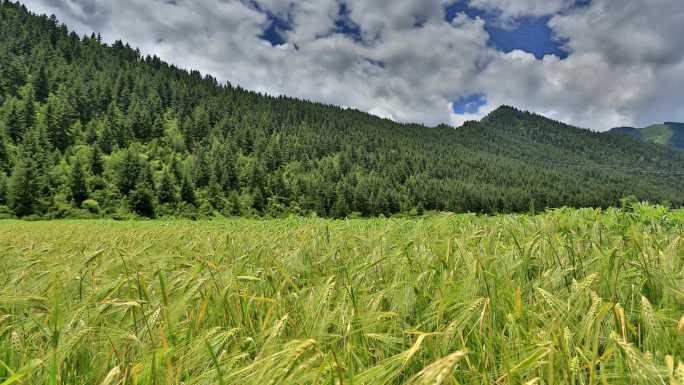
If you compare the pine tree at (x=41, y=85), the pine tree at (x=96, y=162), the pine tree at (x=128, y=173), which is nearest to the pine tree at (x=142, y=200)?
the pine tree at (x=128, y=173)

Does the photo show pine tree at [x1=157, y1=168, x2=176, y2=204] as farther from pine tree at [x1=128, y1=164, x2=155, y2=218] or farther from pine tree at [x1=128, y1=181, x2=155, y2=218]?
pine tree at [x1=128, y1=181, x2=155, y2=218]

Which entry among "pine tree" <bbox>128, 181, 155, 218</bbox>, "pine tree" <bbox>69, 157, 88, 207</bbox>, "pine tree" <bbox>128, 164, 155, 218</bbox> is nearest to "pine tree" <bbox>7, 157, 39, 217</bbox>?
"pine tree" <bbox>69, 157, 88, 207</bbox>

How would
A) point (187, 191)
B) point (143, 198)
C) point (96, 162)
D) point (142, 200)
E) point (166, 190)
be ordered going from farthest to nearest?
point (187, 191) < point (96, 162) < point (166, 190) < point (143, 198) < point (142, 200)

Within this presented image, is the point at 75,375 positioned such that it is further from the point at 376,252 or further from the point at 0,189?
the point at 0,189

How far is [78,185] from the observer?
91.9 m

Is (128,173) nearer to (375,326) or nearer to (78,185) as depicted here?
(78,185)

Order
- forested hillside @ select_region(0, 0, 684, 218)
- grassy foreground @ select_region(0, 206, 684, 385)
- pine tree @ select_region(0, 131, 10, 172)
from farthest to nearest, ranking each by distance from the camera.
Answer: forested hillside @ select_region(0, 0, 684, 218)
pine tree @ select_region(0, 131, 10, 172)
grassy foreground @ select_region(0, 206, 684, 385)

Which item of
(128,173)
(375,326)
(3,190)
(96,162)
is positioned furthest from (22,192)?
(375,326)

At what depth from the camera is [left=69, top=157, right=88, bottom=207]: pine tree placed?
91000 millimetres

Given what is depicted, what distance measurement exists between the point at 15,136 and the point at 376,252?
151 m

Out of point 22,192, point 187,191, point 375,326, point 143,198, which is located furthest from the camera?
point 187,191

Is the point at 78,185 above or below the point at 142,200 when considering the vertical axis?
above

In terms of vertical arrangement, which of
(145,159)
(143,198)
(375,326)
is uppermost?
(145,159)

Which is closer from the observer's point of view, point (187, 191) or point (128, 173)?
point (128, 173)
